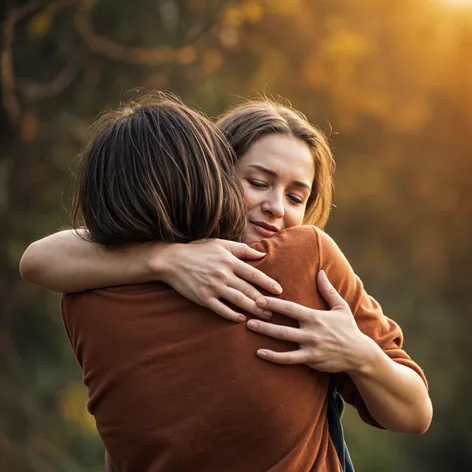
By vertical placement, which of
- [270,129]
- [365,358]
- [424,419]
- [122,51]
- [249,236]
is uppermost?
[122,51]

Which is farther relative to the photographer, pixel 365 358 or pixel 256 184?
pixel 256 184

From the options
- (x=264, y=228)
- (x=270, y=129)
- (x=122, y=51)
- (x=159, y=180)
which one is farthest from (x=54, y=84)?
(x=159, y=180)

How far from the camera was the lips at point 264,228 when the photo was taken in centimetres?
182

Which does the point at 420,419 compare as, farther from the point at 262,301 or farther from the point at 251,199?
the point at 251,199

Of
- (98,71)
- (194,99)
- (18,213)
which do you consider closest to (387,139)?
(194,99)

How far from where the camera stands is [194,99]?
16.6ft

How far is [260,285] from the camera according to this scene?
4.94 ft

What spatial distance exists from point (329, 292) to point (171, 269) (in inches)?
10.9

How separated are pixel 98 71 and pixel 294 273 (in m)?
3.89

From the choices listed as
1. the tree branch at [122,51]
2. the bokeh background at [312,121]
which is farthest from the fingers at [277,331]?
the tree branch at [122,51]

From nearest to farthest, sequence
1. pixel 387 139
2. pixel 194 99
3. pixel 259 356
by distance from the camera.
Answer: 1. pixel 259 356
2. pixel 194 99
3. pixel 387 139

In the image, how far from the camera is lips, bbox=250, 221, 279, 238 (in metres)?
1.82

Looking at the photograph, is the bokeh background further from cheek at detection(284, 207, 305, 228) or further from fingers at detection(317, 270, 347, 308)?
fingers at detection(317, 270, 347, 308)

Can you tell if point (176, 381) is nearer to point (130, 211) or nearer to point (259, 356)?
point (259, 356)
